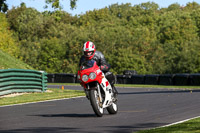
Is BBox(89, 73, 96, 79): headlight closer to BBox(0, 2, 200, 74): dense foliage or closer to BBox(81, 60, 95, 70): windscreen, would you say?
BBox(81, 60, 95, 70): windscreen

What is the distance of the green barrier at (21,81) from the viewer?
2206 centimetres

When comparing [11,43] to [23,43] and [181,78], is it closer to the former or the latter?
[23,43]

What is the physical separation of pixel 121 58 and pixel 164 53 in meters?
9.41

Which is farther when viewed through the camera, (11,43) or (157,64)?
(11,43)

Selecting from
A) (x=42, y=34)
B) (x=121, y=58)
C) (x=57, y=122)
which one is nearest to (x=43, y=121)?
(x=57, y=122)

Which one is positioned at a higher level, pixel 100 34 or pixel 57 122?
pixel 100 34

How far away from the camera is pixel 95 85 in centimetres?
1105

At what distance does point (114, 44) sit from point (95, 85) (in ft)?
211

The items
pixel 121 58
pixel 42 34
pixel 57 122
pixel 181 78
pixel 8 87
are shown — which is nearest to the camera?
pixel 57 122

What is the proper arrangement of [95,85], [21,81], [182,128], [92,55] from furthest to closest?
[21,81]
[92,55]
[95,85]
[182,128]

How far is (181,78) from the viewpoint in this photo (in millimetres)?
38312

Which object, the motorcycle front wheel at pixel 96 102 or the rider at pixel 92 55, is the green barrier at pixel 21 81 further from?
the motorcycle front wheel at pixel 96 102

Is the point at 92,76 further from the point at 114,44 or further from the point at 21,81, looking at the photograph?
the point at 114,44

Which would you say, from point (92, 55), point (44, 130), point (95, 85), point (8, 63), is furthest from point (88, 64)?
point (8, 63)
